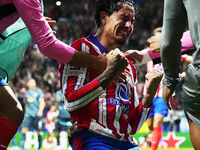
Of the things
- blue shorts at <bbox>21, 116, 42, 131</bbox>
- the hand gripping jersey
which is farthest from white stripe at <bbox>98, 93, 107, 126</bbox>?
blue shorts at <bbox>21, 116, 42, 131</bbox>

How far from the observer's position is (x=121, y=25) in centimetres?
222

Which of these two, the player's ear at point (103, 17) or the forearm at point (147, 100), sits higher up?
the player's ear at point (103, 17)

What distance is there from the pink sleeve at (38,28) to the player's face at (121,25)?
0.44m

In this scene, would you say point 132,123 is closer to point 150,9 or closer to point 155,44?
point 155,44

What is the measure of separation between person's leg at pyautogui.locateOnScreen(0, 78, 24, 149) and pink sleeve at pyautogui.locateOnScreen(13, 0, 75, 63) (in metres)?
0.34

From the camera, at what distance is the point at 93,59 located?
2.05 metres

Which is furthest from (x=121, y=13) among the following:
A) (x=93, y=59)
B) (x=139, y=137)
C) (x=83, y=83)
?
(x=139, y=137)

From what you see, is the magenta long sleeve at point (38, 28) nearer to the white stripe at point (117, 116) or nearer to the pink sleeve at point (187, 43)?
the white stripe at point (117, 116)

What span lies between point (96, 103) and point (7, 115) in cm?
54

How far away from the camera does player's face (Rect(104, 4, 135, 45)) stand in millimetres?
2221

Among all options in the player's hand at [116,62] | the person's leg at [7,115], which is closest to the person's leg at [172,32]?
the player's hand at [116,62]

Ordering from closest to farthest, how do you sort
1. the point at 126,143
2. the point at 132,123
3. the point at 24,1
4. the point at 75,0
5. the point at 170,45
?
the point at 170,45 → the point at 24,1 → the point at 126,143 → the point at 132,123 → the point at 75,0

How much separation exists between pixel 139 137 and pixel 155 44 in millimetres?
6848

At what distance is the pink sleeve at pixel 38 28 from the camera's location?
1849mm
